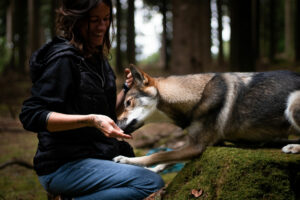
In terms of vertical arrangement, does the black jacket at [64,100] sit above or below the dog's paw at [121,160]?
above

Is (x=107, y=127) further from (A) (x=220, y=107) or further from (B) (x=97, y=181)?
(A) (x=220, y=107)

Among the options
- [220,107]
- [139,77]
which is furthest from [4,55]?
[220,107]

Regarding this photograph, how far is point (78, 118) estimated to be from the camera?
7.77ft

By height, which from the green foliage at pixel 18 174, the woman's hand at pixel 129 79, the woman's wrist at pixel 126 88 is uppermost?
the woman's hand at pixel 129 79

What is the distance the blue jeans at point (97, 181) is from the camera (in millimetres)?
2834

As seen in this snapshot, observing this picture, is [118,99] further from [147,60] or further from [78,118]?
[147,60]

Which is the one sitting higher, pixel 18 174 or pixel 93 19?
pixel 93 19

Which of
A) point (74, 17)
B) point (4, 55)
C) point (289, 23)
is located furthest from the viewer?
point (289, 23)

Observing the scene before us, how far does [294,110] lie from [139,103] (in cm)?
167

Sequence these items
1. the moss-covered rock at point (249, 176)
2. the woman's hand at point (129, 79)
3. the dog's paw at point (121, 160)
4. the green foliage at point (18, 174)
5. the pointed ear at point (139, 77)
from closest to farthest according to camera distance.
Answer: the moss-covered rock at point (249, 176) → the dog's paw at point (121, 160) → the pointed ear at point (139, 77) → the woman's hand at point (129, 79) → the green foliage at point (18, 174)

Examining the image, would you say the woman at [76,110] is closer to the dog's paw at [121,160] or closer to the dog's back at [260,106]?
the dog's paw at [121,160]

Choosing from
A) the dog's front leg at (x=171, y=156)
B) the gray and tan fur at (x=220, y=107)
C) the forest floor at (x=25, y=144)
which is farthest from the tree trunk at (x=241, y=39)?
the dog's front leg at (x=171, y=156)

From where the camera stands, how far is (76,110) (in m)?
2.82

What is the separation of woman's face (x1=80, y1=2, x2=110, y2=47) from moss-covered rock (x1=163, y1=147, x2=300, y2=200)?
1696mm
